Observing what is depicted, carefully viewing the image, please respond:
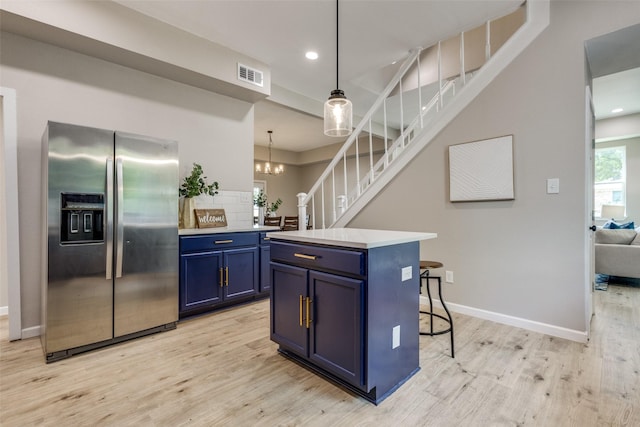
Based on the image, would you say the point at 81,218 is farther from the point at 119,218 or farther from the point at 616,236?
the point at 616,236


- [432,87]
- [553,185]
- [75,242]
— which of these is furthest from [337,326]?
[432,87]

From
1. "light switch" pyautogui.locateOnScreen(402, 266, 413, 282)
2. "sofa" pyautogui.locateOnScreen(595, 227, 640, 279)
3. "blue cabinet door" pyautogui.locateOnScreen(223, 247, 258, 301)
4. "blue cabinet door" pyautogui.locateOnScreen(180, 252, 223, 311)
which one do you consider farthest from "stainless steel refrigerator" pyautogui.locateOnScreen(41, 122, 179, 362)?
"sofa" pyautogui.locateOnScreen(595, 227, 640, 279)

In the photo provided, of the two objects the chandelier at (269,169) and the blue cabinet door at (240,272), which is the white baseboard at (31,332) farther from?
the chandelier at (269,169)

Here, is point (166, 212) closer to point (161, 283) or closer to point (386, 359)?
point (161, 283)

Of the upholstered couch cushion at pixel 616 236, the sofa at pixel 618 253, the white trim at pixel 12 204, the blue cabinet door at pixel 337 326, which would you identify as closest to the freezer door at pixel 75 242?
the white trim at pixel 12 204

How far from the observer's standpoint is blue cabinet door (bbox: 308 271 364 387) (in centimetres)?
170

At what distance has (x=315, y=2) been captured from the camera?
8.96 feet

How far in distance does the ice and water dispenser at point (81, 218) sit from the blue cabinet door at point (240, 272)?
1.15 m

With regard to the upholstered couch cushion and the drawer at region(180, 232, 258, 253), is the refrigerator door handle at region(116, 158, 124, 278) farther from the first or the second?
the upholstered couch cushion

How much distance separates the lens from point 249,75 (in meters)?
3.67

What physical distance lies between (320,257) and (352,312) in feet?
1.23

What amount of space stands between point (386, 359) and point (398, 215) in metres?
2.00

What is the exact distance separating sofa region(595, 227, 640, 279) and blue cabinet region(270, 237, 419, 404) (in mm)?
3827

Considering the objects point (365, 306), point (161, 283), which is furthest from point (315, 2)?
point (161, 283)
